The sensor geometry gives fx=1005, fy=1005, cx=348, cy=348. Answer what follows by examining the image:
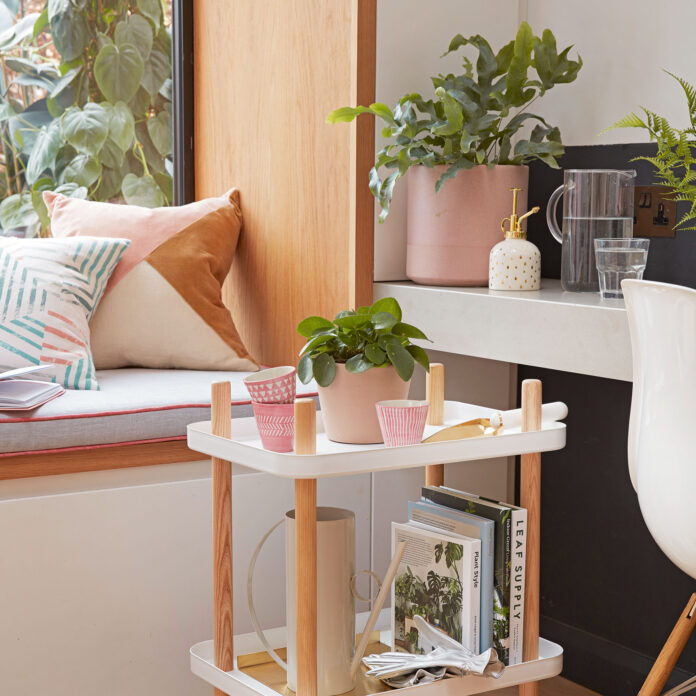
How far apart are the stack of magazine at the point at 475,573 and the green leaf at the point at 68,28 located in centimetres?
167

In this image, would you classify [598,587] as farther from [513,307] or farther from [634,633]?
[513,307]

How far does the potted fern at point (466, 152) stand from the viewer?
1.95m

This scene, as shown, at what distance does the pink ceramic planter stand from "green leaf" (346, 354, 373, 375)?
0.64 metres

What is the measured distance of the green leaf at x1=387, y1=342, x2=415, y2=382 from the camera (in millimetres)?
1441

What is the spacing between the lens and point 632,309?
136 centimetres

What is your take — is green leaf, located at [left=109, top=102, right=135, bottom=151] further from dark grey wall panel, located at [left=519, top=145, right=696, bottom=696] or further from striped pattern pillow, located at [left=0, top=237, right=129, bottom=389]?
dark grey wall panel, located at [left=519, top=145, right=696, bottom=696]

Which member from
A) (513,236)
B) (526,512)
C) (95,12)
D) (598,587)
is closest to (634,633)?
(598,587)

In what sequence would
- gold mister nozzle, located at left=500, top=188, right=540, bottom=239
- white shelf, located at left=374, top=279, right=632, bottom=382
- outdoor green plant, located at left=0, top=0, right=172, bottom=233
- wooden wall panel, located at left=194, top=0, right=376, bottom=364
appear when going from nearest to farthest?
white shelf, located at left=374, top=279, right=632, bottom=382
gold mister nozzle, located at left=500, top=188, right=540, bottom=239
wooden wall panel, located at left=194, top=0, right=376, bottom=364
outdoor green plant, located at left=0, top=0, right=172, bottom=233

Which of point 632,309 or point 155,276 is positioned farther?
point 155,276

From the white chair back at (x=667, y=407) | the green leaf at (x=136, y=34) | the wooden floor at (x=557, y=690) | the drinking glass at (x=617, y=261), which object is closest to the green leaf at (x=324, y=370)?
the white chair back at (x=667, y=407)

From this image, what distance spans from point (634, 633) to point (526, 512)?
746 millimetres

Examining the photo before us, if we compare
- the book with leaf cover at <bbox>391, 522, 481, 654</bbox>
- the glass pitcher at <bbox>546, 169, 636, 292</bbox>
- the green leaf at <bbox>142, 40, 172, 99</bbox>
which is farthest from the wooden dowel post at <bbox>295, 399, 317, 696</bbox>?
the green leaf at <bbox>142, 40, 172, 99</bbox>

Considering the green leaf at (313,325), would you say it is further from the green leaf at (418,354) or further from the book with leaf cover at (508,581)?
the book with leaf cover at (508,581)

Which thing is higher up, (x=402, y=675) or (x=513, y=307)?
(x=513, y=307)
